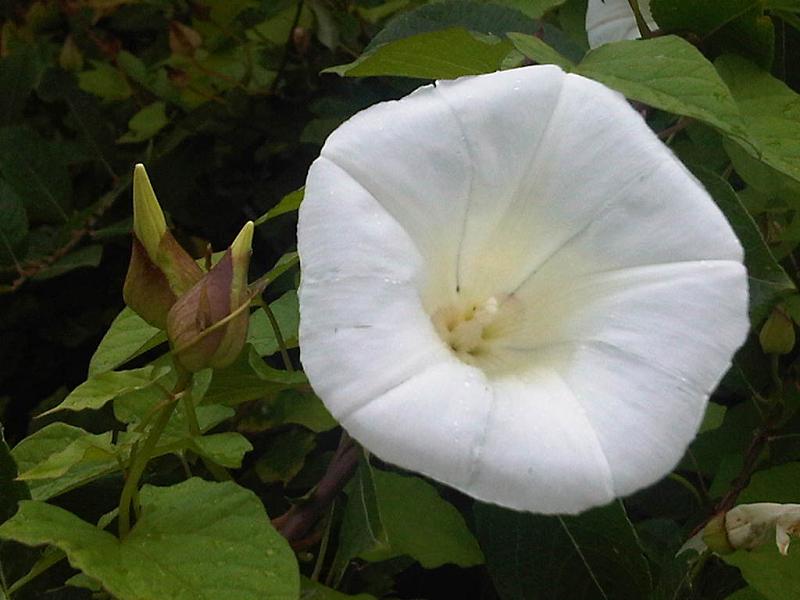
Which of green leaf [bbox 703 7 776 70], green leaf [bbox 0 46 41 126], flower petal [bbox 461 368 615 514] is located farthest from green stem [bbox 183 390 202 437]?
green leaf [bbox 0 46 41 126]

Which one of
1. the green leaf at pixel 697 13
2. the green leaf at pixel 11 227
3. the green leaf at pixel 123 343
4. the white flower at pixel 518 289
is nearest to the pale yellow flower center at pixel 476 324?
the white flower at pixel 518 289

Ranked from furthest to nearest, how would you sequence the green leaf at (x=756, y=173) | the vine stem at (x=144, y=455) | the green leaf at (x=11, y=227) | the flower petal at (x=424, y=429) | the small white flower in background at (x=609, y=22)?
the green leaf at (x=11, y=227)
the small white flower in background at (x=609, y=22)
the green leaf at (x=756, y=173)
the vine stem at (x=144, y=455)
the flower petal at (x=424, y=429)

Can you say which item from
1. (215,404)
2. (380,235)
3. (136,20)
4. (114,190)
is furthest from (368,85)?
(380,235)

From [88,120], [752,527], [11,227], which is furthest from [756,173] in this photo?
[88,120]

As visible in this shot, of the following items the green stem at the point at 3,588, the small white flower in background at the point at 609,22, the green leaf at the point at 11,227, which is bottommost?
the green leaf at the point at 11,227

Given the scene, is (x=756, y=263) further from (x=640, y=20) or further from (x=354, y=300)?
(x=354, y=300)

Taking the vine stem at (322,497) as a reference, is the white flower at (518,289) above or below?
above

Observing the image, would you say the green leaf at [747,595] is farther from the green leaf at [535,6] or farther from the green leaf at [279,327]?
the green leaf at [535,6]
